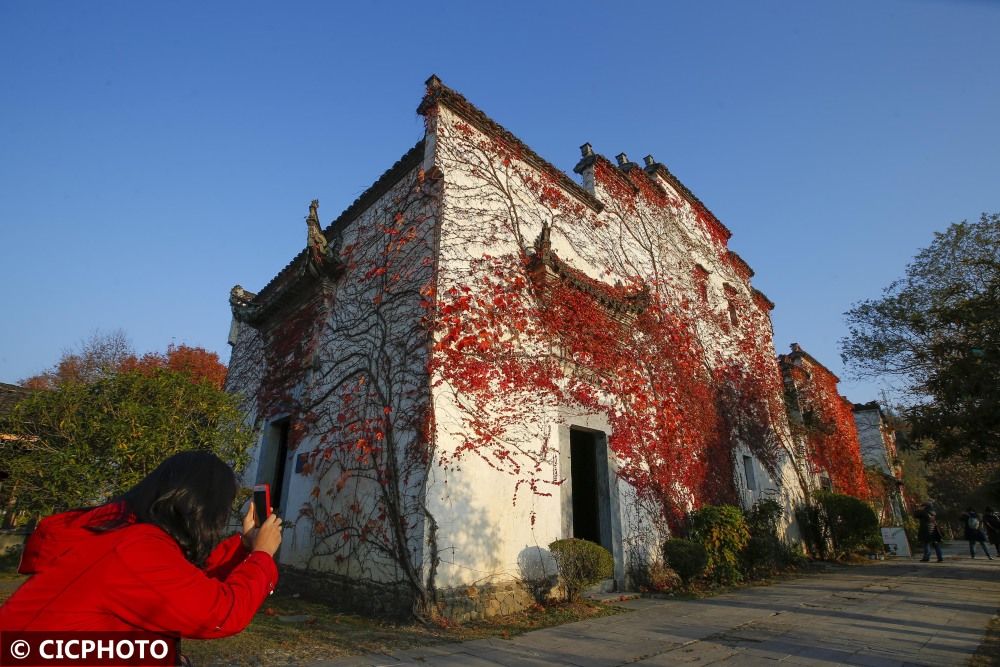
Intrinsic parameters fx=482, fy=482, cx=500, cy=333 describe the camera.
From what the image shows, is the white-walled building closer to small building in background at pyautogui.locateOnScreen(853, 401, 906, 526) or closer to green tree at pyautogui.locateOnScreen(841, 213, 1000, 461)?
green tree at pyautogui.locateOnScreen(841, 213, 1000, 461)

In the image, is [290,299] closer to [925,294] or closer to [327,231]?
[327,231]

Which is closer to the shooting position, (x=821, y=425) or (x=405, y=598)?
(x=405, y=598)

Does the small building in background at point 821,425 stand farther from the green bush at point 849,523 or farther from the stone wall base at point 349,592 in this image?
the stone wall base at point 349,592

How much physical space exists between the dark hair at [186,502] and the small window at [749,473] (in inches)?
520

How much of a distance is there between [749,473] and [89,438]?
44.0 ft

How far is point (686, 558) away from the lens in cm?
773

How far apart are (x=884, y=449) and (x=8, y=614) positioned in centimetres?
3325

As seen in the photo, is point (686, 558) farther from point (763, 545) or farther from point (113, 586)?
point (113, 586)

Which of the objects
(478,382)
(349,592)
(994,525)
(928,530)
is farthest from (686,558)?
(994,525)

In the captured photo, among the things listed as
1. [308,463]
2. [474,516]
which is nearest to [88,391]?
[308,463]

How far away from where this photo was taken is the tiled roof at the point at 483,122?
770cm

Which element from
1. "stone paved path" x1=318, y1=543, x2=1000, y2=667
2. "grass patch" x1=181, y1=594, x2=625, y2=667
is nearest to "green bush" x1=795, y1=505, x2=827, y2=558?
"stone paved path" x1=318, y1=543, x2=1000, y2=667

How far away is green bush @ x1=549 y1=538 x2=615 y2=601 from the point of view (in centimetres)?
612

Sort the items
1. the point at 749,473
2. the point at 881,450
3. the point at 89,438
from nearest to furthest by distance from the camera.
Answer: the point at 89,438 → the point at 749,473 → the point at 881,450
